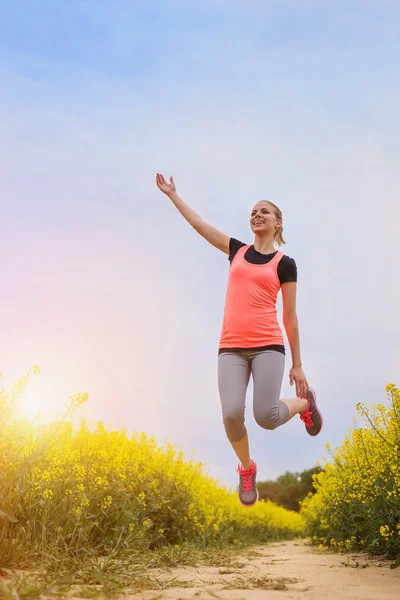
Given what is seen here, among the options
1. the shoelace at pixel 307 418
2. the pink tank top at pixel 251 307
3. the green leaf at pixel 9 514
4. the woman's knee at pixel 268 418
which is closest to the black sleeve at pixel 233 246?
the pink tank top at pixel 251 307

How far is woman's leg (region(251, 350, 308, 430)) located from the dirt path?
3.98ft

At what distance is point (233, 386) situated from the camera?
16.0ft

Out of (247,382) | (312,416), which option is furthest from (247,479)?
(247,382)

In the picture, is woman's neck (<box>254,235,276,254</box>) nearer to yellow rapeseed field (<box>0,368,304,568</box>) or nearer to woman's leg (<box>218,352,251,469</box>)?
woman's leg (<box>218,352,251,469</box>)

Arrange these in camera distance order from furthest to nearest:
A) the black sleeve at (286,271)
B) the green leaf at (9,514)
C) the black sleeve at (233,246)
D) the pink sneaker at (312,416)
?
the pink sneaker at (312,416) → the black sleeve at (233,246) → the black sleeve at (286,271) → the green leaf at (9,514)

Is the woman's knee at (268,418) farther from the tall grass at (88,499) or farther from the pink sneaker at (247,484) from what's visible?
the tall grass at (88,499)

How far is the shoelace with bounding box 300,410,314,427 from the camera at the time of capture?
5920 millimetres

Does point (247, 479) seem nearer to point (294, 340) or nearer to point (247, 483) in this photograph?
point (247, 483)

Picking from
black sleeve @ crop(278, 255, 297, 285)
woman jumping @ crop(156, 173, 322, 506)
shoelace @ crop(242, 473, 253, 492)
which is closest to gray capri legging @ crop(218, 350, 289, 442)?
woman jumping @ crop(156, 173, 322, 506)

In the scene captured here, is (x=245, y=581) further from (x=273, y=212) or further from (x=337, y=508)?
(x=337, y=508)

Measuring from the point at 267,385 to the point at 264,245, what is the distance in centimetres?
136

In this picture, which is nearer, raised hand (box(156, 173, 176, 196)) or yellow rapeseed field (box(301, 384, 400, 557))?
yellow rapeseed field (box(301, 384, 400, 557))

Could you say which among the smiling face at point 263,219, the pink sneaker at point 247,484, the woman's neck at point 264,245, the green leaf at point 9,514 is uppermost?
the smiling face at point 263,219

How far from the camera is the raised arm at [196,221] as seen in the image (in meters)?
5.66
